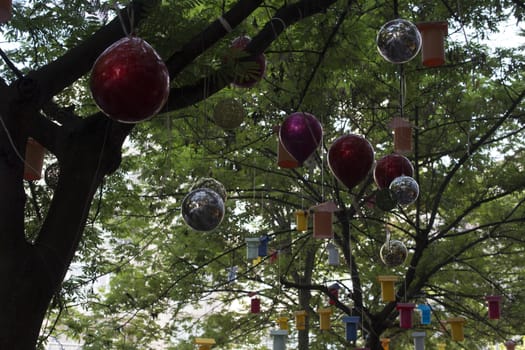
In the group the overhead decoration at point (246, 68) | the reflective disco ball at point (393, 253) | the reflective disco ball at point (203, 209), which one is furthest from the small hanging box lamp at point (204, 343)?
the overhead decoration at point (246, 68)

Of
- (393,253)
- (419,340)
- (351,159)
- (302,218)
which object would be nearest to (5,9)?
(351,159)

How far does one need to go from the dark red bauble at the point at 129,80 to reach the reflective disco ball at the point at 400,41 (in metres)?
2.03

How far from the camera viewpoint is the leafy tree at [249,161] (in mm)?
3119

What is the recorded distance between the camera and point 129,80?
89.4 inches

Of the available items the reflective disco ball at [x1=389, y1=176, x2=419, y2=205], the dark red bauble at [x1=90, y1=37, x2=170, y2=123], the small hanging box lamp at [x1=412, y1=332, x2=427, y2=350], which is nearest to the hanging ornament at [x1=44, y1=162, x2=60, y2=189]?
the dark red bauble at [x1=90, y1=37, x2=170, y2=123]

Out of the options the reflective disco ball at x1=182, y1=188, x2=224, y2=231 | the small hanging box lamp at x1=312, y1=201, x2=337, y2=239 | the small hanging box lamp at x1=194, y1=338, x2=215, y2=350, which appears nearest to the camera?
the reflective disco ball at x1=182, y1=188, x2=224, y2=231

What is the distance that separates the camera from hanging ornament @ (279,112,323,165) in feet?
13.2

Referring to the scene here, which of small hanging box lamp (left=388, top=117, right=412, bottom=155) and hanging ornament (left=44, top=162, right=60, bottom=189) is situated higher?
small hanging box lamp (left=388, top=117, right=412, bottom=155)

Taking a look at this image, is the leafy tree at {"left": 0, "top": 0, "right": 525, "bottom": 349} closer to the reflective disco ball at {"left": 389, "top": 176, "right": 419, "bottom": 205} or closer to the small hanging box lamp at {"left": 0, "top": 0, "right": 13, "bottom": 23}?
the small hanging box lamp at {"left": 0, "top": 0, "right": 13, "bottom": 23}

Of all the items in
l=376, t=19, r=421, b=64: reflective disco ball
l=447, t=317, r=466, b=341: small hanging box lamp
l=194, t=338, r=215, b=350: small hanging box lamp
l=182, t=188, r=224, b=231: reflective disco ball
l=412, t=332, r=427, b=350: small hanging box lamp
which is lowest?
l=194, t=338, r=215, b=350: small hanging box lamp

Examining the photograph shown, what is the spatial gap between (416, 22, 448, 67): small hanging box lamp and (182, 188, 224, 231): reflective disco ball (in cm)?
178

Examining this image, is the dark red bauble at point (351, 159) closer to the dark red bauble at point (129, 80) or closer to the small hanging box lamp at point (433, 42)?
the small hanging box lamp at point (433, 42)

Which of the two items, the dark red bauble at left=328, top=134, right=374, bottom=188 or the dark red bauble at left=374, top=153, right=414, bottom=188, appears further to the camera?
the dark red bauble at left=374, top=153, right=414, bottom=188

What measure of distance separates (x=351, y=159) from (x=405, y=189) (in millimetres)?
853
